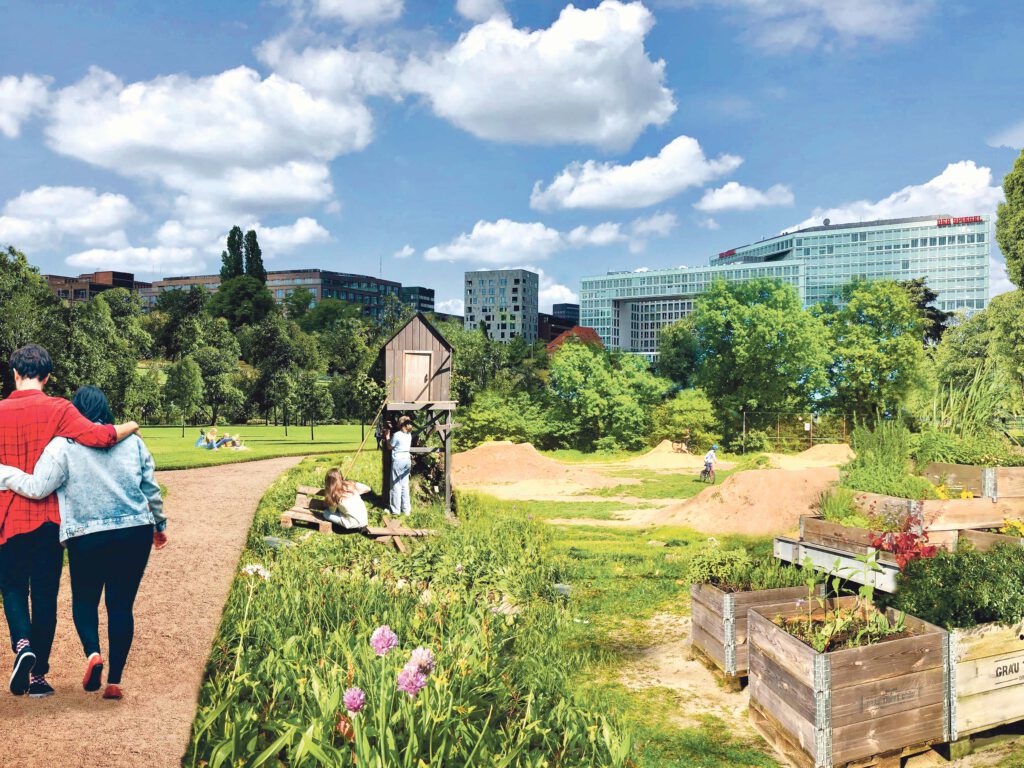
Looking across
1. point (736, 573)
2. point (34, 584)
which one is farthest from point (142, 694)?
point (736, 573)

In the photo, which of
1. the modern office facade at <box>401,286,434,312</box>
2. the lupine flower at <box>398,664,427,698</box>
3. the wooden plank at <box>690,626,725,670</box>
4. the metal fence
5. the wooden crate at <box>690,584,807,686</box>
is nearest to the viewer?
the lupine flower at <box>398,664,427,698</box>

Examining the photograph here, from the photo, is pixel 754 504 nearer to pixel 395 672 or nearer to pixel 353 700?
pixel 395 672


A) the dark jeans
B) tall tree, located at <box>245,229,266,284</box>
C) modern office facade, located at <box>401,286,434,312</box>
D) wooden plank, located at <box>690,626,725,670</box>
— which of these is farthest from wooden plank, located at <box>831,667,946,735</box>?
modern office facade, located at <box>401,286,434,312</box>

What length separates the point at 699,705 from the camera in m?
6.30

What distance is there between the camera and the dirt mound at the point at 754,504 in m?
15.4

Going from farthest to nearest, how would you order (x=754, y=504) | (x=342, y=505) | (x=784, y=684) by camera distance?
(x=754, y=504)
(x=342, y=505)
(x=784, y=684)

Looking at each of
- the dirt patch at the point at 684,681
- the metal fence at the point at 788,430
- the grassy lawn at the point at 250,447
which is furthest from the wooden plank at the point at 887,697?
the metal fence at the point at 788,430

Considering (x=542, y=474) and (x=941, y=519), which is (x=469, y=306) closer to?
(x=542, y=474)

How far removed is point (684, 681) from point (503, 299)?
15938 cm

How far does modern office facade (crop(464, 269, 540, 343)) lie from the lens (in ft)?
521

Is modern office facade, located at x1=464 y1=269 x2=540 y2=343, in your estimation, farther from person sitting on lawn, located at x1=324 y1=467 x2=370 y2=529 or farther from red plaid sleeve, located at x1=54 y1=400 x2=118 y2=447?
red plaid sleeve, located at x1=54 y1=400 x2=118 y2=447

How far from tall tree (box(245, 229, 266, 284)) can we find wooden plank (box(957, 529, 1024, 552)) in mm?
104617

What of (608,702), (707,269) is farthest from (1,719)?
(707,269)

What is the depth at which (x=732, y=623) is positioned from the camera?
6.57 meters
